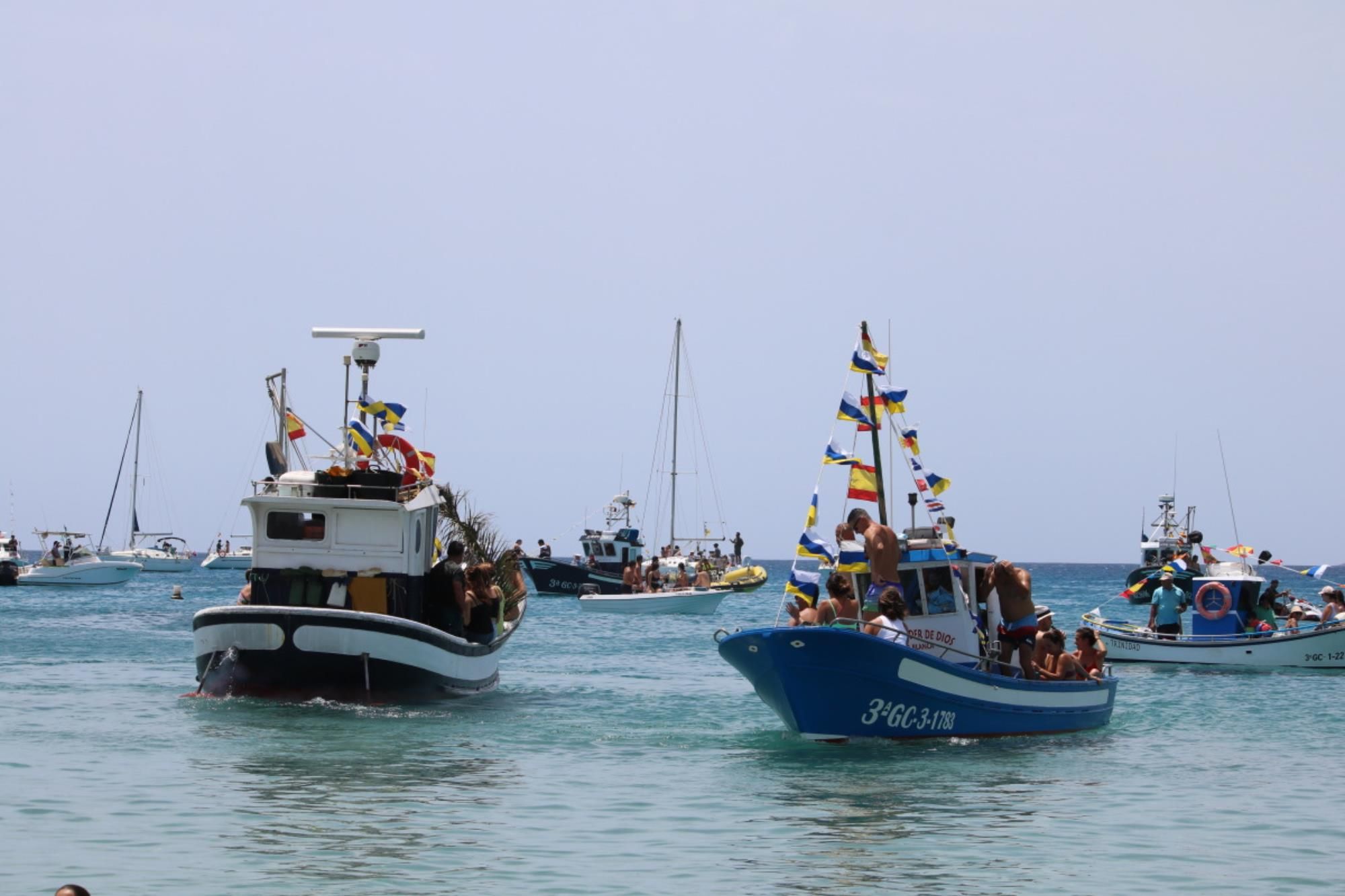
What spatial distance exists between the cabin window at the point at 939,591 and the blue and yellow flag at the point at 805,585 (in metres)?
1.29

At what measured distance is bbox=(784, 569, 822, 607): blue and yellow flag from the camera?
1819 centimetres

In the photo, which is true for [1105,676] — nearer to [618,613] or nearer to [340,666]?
[340,666]

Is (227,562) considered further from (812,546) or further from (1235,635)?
(812,546)

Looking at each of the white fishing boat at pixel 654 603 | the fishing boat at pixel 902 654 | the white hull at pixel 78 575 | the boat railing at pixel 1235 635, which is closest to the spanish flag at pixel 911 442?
the fishing boat at pixel 902 654

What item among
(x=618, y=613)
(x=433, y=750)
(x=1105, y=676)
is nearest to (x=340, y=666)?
(x=433, y=750)

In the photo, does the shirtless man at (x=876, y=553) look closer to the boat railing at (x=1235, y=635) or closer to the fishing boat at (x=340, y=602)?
the fishing boat at (x=340, y=602)

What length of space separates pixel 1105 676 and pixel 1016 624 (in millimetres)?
2545

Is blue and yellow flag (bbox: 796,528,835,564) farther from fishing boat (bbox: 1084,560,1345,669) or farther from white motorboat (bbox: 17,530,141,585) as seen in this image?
white motorboat (bbox: 17,530,141,585)

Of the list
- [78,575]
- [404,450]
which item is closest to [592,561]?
[78,575]

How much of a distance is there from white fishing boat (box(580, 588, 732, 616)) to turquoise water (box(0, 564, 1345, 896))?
31826 mm

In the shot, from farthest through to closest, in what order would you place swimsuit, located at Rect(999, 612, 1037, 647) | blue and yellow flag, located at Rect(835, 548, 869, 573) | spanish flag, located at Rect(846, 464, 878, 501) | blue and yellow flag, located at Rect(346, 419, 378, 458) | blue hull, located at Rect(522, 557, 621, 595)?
blue hull, located at Rect(522, 557, 621, 595) < blue and yellow flag, located at Rect(346, 419, 378, 458) < swimsuit, located at Rect(999, 612, 1037, 647) < spanish flag, located at Rect(846, 464, 878, 501) < blue and yellow flag, located at Rect(835, 548, 869, 573)

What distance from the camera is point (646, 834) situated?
1312cm

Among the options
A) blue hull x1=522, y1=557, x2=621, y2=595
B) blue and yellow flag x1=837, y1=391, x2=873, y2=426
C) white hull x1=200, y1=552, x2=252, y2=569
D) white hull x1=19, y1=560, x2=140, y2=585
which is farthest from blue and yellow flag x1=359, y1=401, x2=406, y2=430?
white hull x1=200, y1=552, x2=252, y2=569

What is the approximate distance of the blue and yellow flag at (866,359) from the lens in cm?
1911
